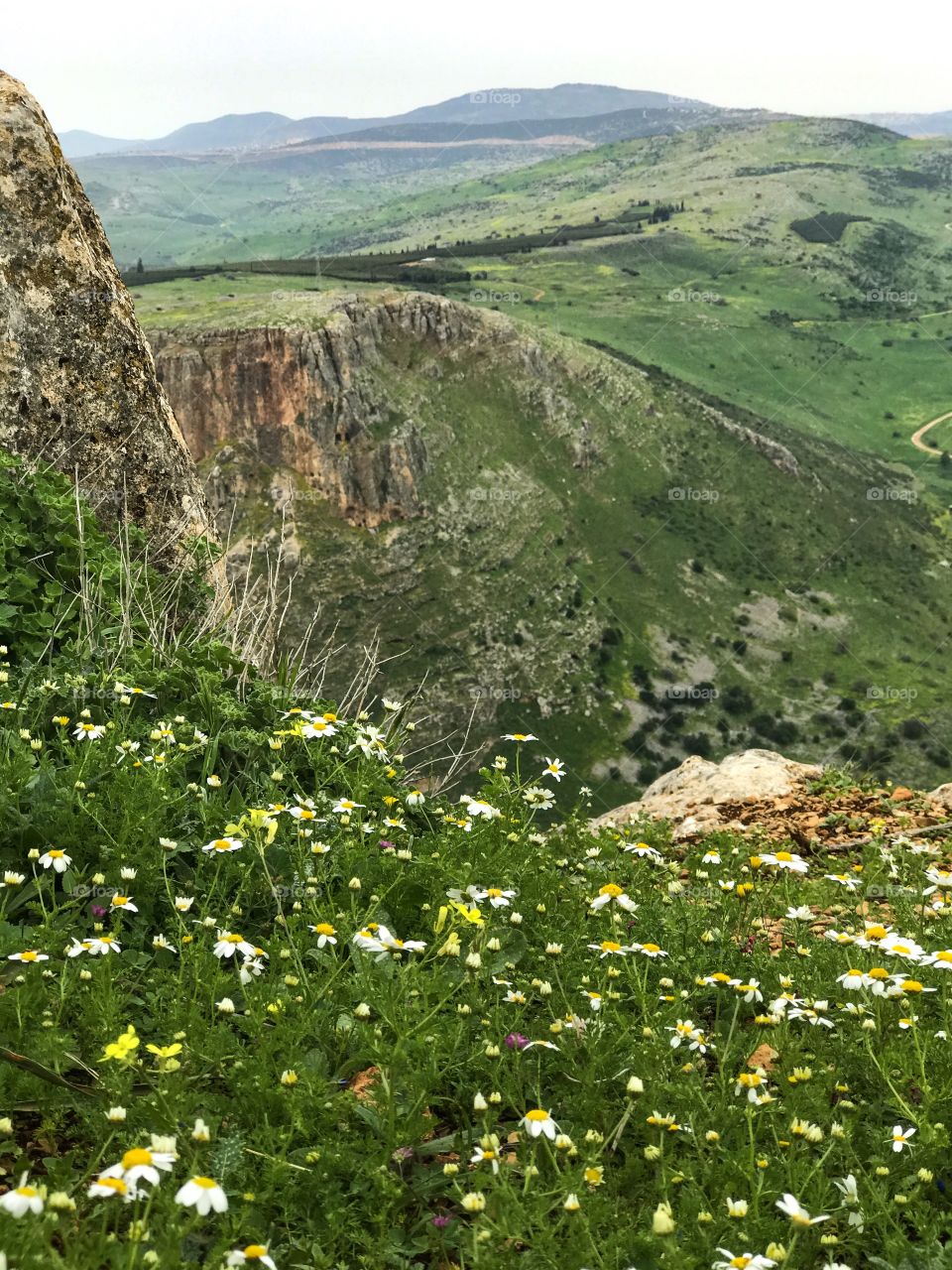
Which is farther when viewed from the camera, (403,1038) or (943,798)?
(943,798)

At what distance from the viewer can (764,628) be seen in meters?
111

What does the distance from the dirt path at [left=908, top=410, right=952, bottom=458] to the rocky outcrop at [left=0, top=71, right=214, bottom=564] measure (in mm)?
165531

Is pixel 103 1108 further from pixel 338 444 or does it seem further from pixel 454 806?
pixel 338 444

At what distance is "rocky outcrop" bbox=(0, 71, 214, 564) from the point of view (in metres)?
7.93

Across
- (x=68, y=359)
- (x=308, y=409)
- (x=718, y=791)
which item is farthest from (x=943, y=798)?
(x=308, y=409)

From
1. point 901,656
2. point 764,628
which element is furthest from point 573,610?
point 901,656

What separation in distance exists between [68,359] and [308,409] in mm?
93250

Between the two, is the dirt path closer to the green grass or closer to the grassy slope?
the grassy slope

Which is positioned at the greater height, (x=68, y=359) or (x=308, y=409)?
(x=68, y=359)

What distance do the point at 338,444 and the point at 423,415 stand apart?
43.4 feet

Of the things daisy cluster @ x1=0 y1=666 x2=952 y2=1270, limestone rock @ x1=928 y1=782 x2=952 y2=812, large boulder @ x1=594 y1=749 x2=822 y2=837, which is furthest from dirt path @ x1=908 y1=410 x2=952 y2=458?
daisy cluster @ x1=0 y1=666 x2=952 y2=1270

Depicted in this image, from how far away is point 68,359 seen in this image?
816 centimetres

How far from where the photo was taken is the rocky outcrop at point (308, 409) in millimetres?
94438

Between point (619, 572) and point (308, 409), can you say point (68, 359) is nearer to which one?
point (308, 409)
